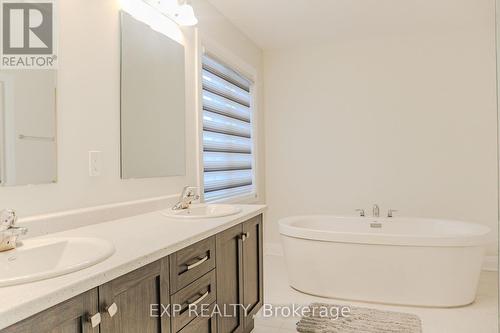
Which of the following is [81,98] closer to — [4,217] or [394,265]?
[4,217]

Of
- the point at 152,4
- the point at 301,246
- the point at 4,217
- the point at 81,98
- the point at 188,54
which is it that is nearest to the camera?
the point at 4,217

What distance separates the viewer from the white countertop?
0.79 m

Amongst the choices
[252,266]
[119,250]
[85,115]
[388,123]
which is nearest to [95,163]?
[85,115]

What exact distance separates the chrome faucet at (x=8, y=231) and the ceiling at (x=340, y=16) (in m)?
2.38

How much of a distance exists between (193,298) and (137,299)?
0.39 metres

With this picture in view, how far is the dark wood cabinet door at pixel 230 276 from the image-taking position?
178cm

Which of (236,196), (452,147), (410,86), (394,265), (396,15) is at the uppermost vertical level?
(396,15)

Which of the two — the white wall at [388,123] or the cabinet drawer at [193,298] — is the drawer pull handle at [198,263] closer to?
the cabinet drawer at [193,298]

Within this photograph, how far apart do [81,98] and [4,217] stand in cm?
70

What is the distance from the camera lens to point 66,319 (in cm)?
90

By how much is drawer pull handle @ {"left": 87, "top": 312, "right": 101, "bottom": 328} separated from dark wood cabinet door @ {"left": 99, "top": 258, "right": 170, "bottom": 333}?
2cm

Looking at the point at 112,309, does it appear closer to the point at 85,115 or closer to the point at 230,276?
the point at 230,276

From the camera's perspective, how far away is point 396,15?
327 centimetres

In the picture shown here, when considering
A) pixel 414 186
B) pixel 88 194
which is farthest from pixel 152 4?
pixel 414 186
